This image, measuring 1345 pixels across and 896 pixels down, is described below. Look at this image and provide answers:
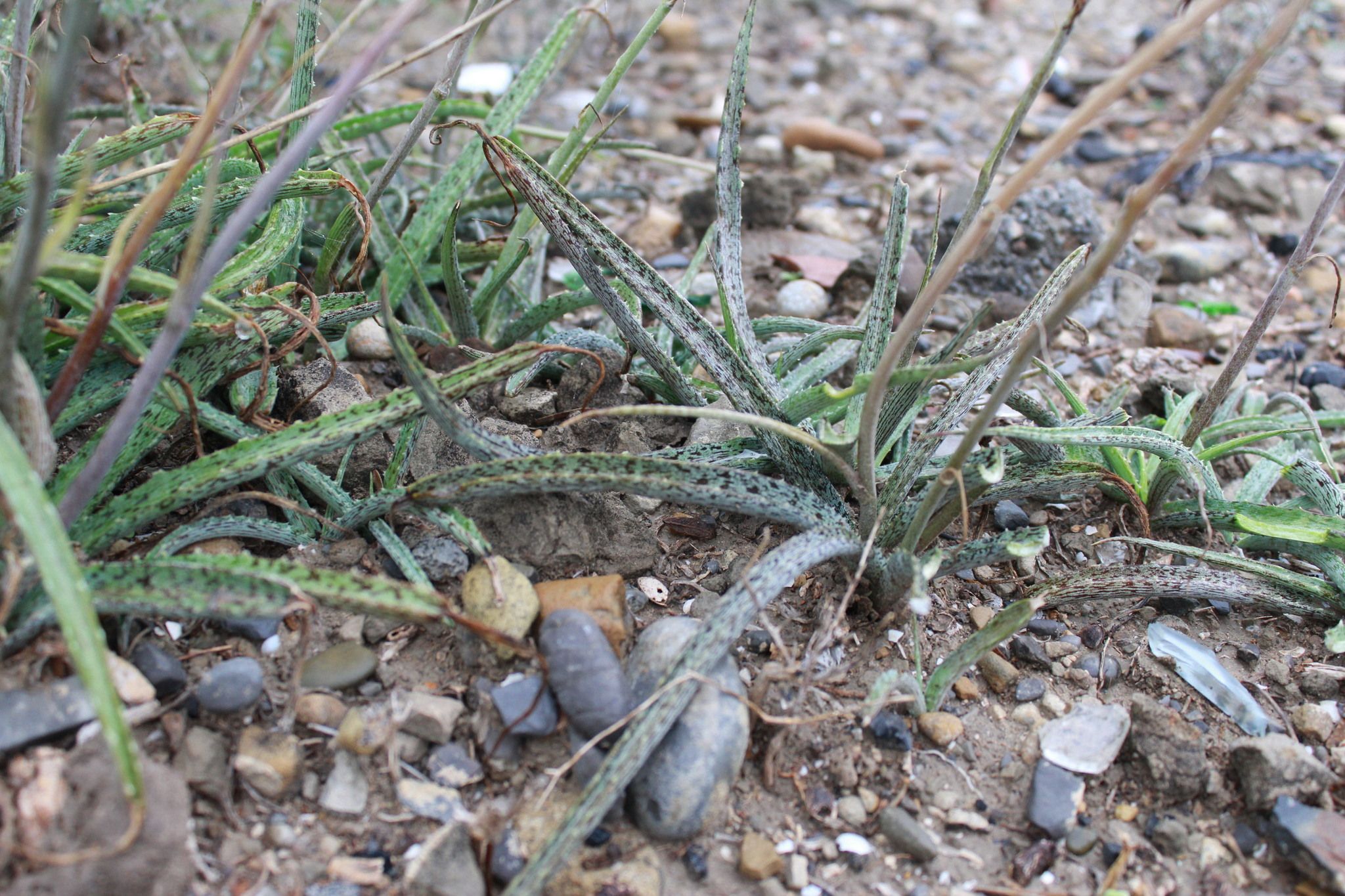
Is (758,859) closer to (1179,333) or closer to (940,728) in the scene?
(940,728)

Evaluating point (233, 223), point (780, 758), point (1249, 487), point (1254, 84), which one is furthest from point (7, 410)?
point (1254, 84)

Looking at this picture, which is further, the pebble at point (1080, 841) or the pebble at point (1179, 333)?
the pebble at point (1179, 333)

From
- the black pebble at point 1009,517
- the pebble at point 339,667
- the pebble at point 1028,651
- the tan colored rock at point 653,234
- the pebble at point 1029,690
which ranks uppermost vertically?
the tan colored rock at point 653,234

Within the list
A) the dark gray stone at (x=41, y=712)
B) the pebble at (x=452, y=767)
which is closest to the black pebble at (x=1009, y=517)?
the pebble at (x=452, y=767)

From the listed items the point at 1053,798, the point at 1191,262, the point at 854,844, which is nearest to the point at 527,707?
the point at 854,844

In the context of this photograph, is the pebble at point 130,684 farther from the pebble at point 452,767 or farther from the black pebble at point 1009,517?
the black pebble at point 1009,517

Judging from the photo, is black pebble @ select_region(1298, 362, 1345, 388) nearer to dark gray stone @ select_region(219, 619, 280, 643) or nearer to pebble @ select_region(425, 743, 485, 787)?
pebble @ select_region(425, 743, 485, 787)
